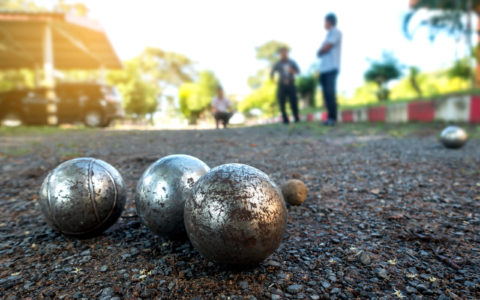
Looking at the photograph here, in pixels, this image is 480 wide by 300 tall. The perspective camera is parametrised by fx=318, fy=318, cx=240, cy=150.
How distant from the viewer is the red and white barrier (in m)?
10.6

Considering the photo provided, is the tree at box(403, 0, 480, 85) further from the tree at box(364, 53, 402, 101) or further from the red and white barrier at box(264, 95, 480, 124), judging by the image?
the red and white barrier at box(264, 95, 480, 124)

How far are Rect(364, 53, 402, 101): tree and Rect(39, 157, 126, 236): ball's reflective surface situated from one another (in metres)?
24.6

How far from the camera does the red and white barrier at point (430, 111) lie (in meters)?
10.6

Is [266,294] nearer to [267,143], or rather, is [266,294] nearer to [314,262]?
[314,262]

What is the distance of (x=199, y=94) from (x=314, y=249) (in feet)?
123

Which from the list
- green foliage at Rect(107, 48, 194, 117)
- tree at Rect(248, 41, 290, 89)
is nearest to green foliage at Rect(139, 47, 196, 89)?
green foliage at Rect(107, 48, 194, 117)

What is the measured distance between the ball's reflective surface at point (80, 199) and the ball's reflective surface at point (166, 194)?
0.35 meters

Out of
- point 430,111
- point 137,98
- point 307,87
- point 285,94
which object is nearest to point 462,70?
point 307,87

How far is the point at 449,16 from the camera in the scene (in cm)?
2520

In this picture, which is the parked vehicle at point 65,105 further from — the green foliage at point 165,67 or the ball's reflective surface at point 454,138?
the green foliage at point 165,67

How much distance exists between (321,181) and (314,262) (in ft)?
7.35

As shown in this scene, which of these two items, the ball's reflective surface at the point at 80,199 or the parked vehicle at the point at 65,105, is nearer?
the ball's reflective surface at the point at 80,199

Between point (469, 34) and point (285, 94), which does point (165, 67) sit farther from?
point (285, 94)

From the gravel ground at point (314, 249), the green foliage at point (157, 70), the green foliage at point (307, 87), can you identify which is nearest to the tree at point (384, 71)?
the green foliage at point (307, 87)
